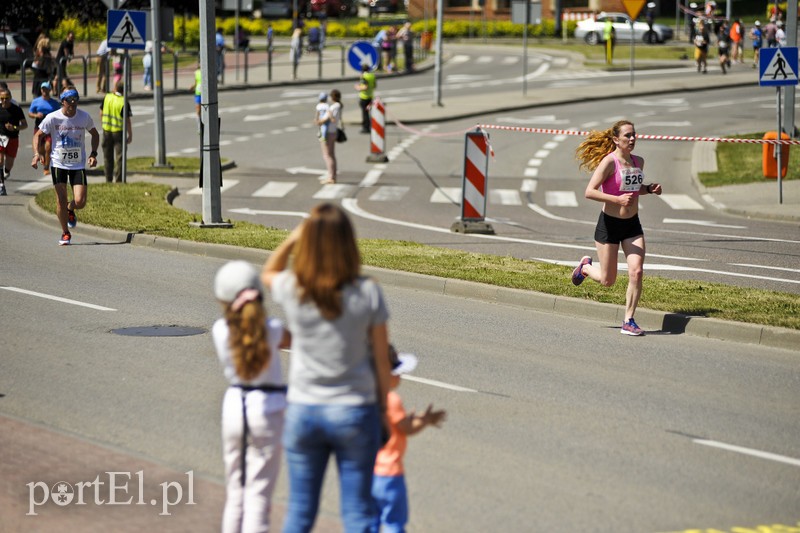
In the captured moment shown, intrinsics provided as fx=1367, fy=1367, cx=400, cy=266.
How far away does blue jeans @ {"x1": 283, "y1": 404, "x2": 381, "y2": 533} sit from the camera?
17.2 feet

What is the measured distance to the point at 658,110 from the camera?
135 ft

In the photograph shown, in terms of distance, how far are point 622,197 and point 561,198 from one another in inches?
533

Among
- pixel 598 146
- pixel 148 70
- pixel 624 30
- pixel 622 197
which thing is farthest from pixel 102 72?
pixel 624 30

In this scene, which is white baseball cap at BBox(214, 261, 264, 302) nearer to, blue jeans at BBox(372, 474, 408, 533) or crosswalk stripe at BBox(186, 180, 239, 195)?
blue jeans at BBox(372, 474, 408, 533)

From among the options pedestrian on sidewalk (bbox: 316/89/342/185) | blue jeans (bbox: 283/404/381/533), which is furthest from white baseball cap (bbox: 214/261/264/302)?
pedestrian on sidewalk (bbox: 316/89/342/185)

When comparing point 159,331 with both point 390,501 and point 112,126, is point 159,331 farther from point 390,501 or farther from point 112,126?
point 112,126

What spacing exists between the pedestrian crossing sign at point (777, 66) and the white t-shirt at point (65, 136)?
38.2ft

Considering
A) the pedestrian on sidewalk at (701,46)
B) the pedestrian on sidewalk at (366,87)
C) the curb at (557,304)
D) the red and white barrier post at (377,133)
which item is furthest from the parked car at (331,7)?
the curb at (557,304)

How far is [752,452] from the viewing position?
8.29 metres

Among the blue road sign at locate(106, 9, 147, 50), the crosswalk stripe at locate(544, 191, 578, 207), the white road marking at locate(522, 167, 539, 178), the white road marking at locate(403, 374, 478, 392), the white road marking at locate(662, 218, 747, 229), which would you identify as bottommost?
the white road marking at locate(522, 167, 539, 178)

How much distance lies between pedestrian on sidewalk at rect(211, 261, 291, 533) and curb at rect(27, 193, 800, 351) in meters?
7.03

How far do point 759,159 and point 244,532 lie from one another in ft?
84.8

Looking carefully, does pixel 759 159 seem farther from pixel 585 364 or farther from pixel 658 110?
pixel 585 364

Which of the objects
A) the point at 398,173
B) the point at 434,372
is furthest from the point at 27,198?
the point at 434,372
